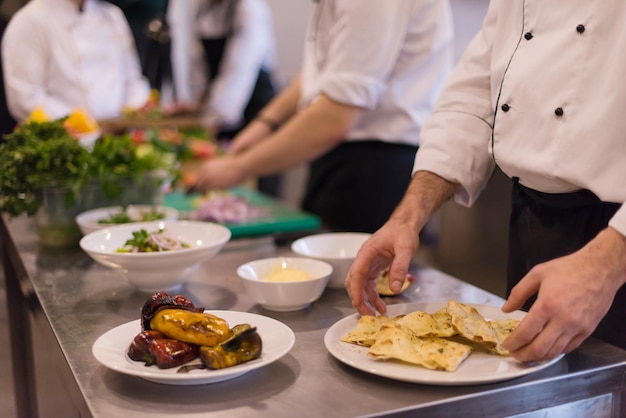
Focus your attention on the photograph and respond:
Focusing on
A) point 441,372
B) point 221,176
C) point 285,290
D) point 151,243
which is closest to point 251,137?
point 221,176

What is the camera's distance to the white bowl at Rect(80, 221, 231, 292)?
1381mm

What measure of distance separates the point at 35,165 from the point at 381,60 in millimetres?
856

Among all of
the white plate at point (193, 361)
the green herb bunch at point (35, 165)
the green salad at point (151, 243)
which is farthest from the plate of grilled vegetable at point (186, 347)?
the green herb bunch at point (35, 165)

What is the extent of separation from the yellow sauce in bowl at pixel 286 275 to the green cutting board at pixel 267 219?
1.81ft

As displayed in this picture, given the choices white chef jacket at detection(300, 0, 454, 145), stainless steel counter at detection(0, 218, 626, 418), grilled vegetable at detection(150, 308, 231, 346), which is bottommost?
stainless steel counter at detection(0, 218, 626, 418)

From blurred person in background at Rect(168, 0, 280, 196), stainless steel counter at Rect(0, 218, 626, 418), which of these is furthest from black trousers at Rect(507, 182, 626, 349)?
blurred person in background at Rect(168, 0, 280, 196)

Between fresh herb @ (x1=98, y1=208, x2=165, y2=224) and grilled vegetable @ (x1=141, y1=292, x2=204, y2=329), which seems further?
fresh herb @ (x1=98, y1=208, x2=165, y2=224)

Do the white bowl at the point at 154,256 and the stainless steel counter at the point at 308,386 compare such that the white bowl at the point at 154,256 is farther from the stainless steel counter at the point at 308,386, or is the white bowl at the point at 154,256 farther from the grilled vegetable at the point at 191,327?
the grilled vegetable at the point at 191,327

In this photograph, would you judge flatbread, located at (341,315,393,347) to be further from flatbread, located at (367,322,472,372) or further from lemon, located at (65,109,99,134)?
lemon, located at (65,109,99,134)

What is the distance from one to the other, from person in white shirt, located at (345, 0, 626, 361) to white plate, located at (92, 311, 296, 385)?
0.17m

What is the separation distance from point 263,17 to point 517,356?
402 cm

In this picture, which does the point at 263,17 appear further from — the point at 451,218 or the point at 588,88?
the point at 588,88

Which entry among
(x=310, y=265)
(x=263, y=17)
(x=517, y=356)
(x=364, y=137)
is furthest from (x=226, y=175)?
(x=263, y=17)

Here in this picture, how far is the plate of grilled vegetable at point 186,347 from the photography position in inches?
37.9
